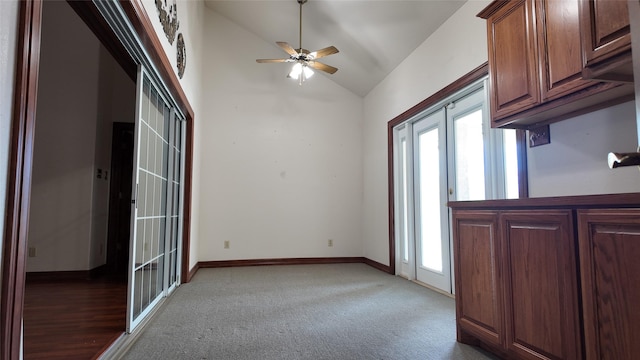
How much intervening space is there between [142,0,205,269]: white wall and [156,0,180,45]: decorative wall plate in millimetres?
80

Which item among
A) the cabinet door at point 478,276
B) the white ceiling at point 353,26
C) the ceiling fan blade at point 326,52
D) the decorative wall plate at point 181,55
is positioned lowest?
the cabinet door at point 478,276

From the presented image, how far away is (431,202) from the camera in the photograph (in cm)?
355

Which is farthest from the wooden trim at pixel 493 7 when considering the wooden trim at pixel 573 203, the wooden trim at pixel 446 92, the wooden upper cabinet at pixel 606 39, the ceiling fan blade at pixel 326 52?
the ceiling fan blade at pixel 326 52

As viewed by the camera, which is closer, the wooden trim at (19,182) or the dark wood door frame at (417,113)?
the wooden trim at (19,182)

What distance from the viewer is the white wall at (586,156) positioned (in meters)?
1.59

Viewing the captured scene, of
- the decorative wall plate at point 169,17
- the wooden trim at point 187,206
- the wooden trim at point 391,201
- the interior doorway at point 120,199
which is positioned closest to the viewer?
the decorative wall plate at point 169,17

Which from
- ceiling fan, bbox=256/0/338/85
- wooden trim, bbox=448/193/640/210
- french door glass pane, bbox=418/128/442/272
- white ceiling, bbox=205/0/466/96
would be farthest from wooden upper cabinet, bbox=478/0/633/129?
ceiling fan, bbox=256/0/338/85

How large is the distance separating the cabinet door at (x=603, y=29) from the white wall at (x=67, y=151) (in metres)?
4.69

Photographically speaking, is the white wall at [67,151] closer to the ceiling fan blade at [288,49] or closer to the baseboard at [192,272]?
the baseboard at [192,272]

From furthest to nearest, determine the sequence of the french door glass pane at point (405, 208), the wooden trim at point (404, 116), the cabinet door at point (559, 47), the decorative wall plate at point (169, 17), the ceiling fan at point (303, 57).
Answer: the french door glass pane at point (405, 208)
the ceiling fan at point (303, 57)
the wooden trim at point (404, 116)
the decorative wall plate at point (169, 17)
the cabinet door at point (559, 47)

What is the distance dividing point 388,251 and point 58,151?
4155 mm

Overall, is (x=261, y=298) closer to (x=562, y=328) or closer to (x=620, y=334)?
(x=562, y=328)

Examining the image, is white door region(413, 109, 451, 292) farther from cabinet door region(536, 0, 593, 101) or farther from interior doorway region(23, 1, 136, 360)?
interior doorway region(23, 1, 136, 360)

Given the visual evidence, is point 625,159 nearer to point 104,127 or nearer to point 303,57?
point 303,57
